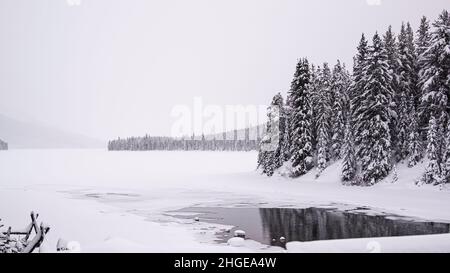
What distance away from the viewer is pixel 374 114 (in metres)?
40.2

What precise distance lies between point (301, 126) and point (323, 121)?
270 centimetres

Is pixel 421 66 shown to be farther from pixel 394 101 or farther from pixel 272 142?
pixel 272 142

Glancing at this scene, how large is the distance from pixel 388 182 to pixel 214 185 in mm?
16689

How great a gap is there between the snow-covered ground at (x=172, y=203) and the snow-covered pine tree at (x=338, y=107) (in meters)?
3.34

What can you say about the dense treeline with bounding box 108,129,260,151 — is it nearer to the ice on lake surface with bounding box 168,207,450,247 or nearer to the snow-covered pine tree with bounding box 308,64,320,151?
the snow-covered pine tree with bounding box 308,64,320,151

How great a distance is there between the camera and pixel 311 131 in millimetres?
49656

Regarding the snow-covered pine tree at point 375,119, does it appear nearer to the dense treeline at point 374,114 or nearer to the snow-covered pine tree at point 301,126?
the dense treeline at point 374,114

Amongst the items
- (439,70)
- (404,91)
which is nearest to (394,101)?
(404,91)

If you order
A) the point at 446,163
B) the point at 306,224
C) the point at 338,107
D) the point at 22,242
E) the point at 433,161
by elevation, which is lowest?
the point at 306,224

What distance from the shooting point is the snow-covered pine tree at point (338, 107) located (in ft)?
155
